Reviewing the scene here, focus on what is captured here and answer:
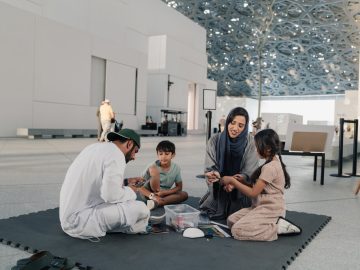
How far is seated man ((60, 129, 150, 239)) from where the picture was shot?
9.55 ft

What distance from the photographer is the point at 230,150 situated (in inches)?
162

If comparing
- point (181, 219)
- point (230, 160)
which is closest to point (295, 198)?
point (230, 160)

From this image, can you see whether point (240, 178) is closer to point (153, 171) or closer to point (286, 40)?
point (153, 171)

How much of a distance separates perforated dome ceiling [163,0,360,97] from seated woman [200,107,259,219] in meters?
35.3

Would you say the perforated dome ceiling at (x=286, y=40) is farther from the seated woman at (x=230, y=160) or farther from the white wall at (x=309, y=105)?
the seated woman at (x=230, y=160)

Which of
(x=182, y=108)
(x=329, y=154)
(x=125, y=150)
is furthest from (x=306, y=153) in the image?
(x=182, y=108)

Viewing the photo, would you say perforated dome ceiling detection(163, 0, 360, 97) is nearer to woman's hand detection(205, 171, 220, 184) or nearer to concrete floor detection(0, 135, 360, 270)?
concrete floor detection(0, 135, 360, 270)

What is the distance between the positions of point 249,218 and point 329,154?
23.3 feet

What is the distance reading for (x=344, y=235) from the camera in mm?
3629

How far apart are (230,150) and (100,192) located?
1.66 metres

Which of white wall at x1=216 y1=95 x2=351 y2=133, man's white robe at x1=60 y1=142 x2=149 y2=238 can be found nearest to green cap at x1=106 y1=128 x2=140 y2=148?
man's white robe at x1=60 y1=142 x2=149 y2=238

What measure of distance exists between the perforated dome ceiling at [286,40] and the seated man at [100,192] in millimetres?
36551

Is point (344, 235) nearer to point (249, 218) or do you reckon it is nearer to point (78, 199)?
point (249, 218)

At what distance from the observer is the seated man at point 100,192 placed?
2.91m
